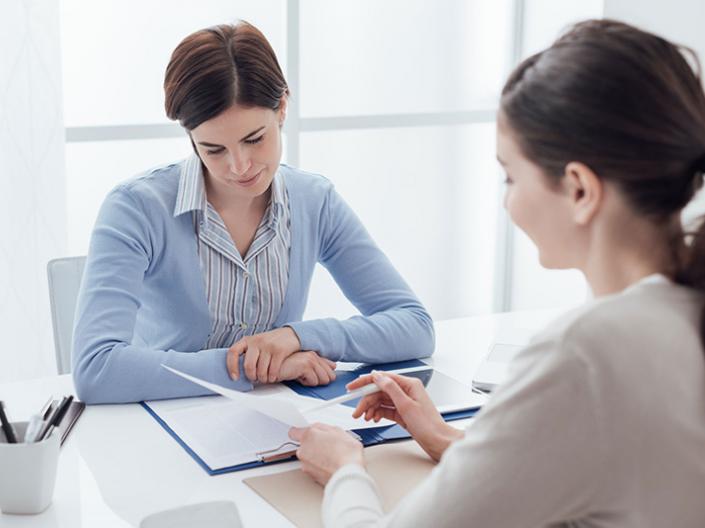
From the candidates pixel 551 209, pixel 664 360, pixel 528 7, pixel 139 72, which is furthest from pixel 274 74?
pixel 528 7

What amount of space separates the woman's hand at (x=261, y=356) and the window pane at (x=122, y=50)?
59.2 inches

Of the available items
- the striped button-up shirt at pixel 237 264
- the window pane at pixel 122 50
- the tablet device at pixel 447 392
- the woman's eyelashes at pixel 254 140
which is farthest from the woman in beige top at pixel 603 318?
the window pane at pixel 122 50

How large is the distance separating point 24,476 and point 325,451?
15.2 inches

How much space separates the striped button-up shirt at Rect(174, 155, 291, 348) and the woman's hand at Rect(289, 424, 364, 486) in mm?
562

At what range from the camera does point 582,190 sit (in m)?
0.95

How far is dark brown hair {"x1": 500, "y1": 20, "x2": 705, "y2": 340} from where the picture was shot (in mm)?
909

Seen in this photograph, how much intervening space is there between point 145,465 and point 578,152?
0.78 meters

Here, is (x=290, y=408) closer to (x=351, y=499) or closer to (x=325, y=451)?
(x=325, y=451)

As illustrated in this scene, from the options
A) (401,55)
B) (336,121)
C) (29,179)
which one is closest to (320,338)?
(29,179)

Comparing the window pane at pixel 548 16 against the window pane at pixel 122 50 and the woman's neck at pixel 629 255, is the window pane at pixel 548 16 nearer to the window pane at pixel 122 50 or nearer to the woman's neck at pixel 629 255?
the window pane at pixel 122 50

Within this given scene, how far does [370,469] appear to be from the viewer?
1.36 m

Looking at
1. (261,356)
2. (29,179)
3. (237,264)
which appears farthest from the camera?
(29,179)

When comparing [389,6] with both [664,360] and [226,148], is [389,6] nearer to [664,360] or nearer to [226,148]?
[226,148]

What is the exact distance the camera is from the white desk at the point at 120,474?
1238mm
